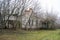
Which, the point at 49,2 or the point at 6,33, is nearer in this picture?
the point at 6,33

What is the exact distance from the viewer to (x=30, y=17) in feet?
6.97

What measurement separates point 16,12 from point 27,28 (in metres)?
0.32

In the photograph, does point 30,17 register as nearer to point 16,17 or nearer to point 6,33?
point 16,17

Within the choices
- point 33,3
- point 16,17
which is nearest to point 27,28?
point 16,17

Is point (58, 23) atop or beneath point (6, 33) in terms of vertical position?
atop

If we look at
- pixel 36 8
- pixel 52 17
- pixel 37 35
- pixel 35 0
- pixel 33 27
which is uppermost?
pixel 35 0

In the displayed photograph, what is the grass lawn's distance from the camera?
204 centimetres

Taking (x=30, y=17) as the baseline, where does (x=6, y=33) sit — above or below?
below

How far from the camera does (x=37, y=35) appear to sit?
2.10 meters

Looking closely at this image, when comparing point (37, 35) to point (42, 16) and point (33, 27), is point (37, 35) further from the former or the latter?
point (42, 16)

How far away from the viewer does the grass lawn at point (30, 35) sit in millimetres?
2037

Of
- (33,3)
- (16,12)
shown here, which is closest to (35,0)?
(33,3)

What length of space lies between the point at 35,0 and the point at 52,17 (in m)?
0.41

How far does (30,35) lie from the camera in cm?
209
